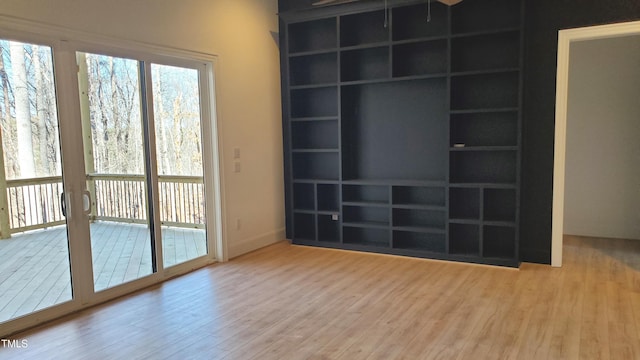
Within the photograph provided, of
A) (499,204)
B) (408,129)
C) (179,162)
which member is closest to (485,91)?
(408,129)

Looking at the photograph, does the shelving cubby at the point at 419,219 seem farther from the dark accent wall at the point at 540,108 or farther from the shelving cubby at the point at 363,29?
the shelving cubby at the point at 363,29

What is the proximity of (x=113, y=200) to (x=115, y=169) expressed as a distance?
0.89ft

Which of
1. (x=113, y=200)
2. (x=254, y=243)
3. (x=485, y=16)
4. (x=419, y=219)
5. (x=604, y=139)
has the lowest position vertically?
(x=254, y=243)

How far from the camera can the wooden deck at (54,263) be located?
331 cm

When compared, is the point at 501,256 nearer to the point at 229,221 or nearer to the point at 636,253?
the point at 636,253

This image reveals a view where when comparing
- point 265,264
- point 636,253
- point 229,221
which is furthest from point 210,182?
point 636,253

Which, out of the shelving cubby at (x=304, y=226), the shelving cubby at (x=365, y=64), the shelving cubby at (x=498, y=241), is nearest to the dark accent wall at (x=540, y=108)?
the shelving cubby at (x=498, y=241)

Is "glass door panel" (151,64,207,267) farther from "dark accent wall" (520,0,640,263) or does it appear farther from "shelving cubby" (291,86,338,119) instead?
"dark accent wall" (520,0,640,263)

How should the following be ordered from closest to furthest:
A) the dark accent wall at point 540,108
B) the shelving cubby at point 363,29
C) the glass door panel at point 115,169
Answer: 1. the glass door panel at point 115,169
2. the dark accent wall at point 540,108
3. the shelving cubby at point 363,29

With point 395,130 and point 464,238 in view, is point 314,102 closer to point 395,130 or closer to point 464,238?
point 395,130

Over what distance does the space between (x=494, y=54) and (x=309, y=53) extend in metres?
2.06

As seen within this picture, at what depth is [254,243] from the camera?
5504 mm

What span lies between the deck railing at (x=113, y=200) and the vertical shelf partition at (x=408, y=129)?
143cm

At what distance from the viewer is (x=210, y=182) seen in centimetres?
494
